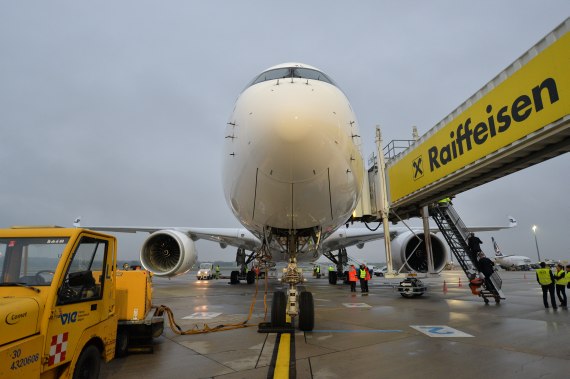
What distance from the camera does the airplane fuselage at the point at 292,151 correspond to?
15.3ft

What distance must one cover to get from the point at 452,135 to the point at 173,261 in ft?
33.3

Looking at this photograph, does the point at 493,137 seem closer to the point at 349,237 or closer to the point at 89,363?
the point at 89,363

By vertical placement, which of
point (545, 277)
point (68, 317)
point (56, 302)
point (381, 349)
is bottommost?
point (381, 349)

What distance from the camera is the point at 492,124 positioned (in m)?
6.66

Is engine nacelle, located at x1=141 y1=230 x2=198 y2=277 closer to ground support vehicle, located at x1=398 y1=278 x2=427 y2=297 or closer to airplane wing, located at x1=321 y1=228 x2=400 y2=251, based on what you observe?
airplane wing, located at x1=321 y1=228 x2=400 y2=251

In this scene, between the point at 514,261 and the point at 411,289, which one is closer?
the point at 411,289

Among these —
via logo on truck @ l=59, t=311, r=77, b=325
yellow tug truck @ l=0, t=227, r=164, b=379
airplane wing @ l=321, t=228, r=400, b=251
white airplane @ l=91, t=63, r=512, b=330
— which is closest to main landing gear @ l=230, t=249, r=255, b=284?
airplane wing @ l=321, t=228, r=400, b=251

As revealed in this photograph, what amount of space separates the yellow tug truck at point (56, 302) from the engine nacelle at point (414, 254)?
9753mm

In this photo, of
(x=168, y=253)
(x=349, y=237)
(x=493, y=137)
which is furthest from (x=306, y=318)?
(x=349, y=237)

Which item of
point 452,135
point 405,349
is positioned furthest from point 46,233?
point 452,135

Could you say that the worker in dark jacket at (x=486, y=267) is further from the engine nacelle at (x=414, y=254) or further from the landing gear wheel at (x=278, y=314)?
the landing gear wheel at (x=278, y=314)

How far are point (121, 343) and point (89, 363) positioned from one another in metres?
1.42

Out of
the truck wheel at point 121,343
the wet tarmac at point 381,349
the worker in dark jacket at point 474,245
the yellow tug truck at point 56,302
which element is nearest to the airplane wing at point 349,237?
the worker in dark jacket at point 474,245

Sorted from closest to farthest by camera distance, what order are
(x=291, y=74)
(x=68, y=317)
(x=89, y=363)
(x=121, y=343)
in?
(x=68, y=317)
(x=89, y=363)
(x=121, y=343)
(x=291, y=74)
